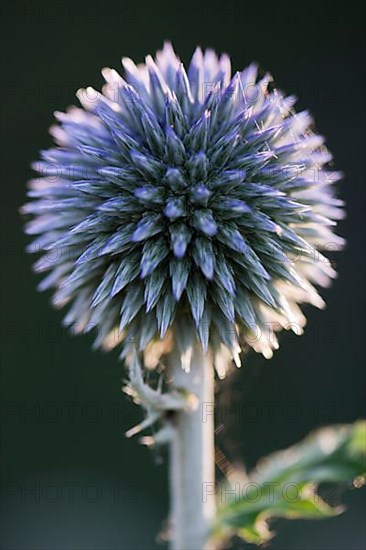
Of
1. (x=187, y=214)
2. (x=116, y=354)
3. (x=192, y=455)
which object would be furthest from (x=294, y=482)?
(x=116, y=354)

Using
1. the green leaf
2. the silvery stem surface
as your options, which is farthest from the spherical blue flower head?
the green leaf

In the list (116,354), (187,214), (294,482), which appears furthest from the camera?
(116,354)

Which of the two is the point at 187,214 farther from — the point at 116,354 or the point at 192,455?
the point at 116,354

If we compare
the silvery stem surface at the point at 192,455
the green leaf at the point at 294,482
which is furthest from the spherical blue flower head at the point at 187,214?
the green leaf at the point at 294,482

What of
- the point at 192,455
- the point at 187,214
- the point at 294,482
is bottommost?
the point at 294,482

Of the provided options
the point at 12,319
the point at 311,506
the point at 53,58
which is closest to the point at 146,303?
the point at 311,506

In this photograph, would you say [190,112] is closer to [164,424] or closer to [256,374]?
[164,424]
